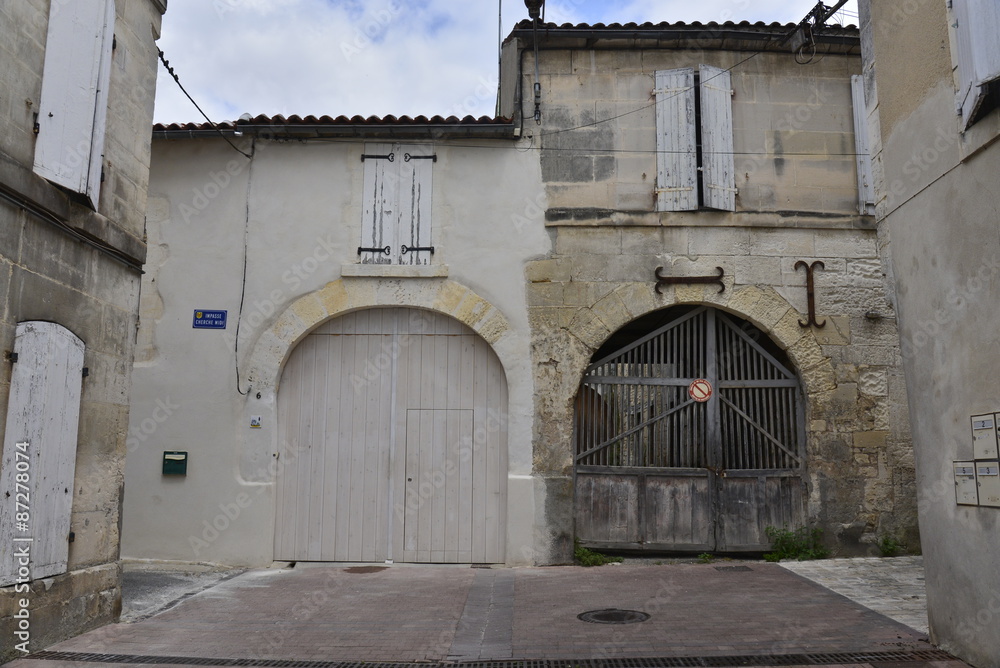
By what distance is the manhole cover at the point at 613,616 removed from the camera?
5.76 metres

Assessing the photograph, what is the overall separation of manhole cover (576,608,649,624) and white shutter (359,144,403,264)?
4.22m

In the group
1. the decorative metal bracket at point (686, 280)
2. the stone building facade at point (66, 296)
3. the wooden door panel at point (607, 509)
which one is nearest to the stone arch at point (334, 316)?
the wooden door panel at point (607, 509)

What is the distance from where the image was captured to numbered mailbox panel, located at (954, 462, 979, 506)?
4391 millimetres

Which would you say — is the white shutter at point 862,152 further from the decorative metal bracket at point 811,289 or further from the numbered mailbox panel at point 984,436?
the numbered mailbox panel at point 984,436

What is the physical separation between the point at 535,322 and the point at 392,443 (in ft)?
6.39

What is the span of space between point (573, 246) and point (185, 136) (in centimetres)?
427

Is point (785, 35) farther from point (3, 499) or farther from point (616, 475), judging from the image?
point (3, 499)

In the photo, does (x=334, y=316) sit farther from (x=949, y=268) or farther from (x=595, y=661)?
(x=949, y=268)

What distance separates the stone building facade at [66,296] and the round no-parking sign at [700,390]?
5.32 m

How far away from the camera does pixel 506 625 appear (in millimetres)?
5758

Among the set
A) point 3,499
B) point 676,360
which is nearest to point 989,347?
point 676,360

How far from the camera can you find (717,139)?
28.3 feet

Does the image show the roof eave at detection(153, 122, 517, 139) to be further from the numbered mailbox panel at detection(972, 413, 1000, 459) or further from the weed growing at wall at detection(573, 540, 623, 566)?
the numbered mailbox panel at detection(972, 413, 1000, 459)

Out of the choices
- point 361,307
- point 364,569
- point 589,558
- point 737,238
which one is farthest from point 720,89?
point 364,569
